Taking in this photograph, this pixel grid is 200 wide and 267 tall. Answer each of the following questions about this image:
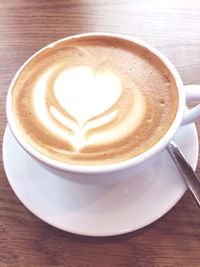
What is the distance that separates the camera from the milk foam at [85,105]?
744 millimetres

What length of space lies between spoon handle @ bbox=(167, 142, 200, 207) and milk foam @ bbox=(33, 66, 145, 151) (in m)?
0.12

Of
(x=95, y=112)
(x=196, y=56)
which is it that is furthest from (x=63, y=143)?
(x=196, y=56)

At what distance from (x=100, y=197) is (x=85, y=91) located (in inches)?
8.4

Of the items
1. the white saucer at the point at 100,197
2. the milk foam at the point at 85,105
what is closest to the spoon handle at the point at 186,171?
the white saucer at the point at 100,197

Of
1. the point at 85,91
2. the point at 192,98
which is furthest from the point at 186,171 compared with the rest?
the point at 85,91

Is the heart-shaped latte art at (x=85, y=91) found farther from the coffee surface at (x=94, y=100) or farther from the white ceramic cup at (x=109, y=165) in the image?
the white ceramic cup at (x=109, y=165)

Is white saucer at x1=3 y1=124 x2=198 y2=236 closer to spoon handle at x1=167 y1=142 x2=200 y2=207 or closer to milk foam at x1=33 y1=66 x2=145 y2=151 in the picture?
spoon handle at x1=167 y1=142 x2=200 y2=207

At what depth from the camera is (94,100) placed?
79cm

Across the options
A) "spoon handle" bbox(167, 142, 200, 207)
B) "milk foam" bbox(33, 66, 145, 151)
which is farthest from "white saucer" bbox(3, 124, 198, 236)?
"milk foam" bbox(33, 66, 145, 151)

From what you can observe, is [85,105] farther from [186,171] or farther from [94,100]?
[186,171]

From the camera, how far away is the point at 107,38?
88cm

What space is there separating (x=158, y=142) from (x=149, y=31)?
20.0 inches

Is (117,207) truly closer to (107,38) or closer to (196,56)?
(107,38)

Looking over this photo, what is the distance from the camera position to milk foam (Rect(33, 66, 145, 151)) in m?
0.74
